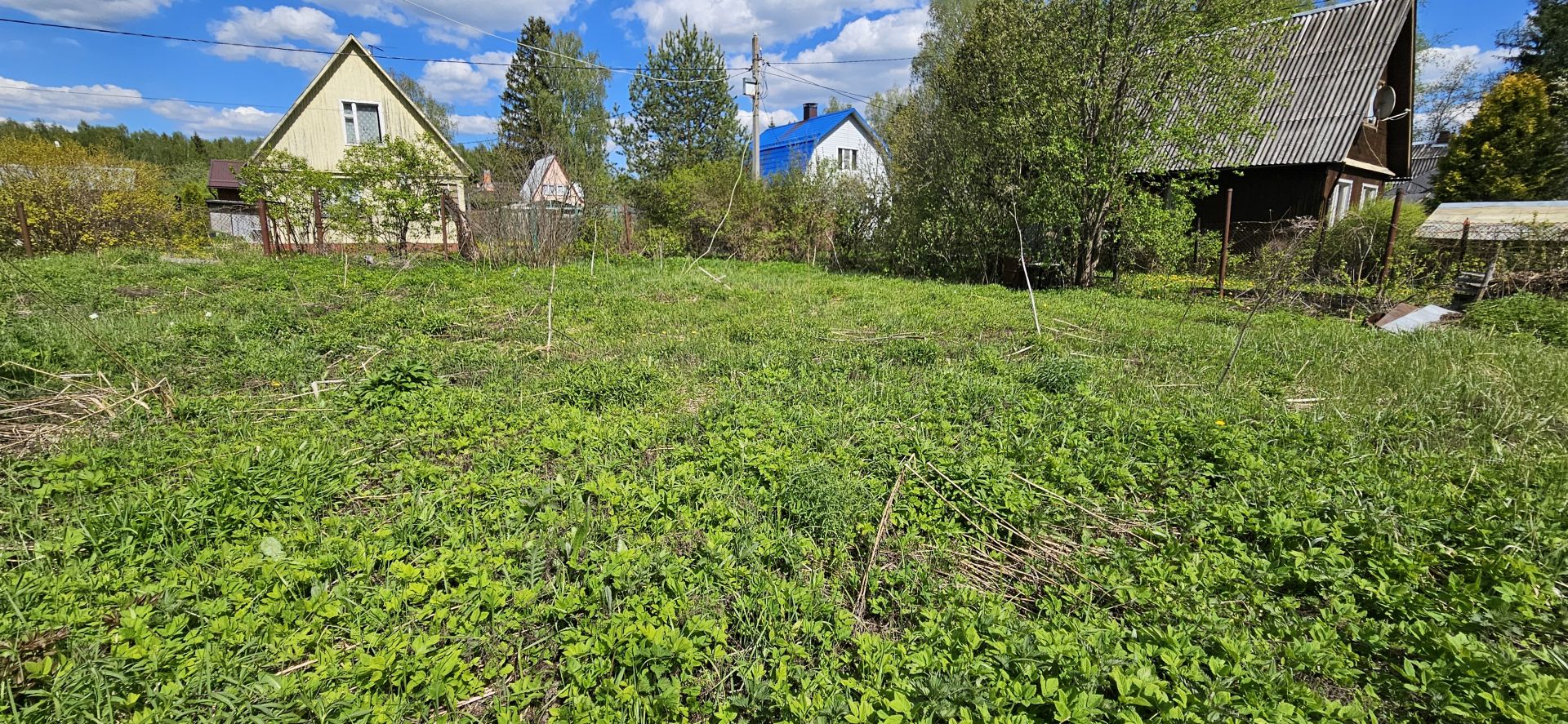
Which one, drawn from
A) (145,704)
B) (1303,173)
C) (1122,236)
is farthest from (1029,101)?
(145,704)

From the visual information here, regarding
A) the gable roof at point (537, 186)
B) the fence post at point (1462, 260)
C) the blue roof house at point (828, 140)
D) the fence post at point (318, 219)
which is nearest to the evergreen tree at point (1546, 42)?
the fence post at point (1462, 260)

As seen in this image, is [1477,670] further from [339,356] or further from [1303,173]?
[1303,173]

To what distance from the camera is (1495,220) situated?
873 centimetres

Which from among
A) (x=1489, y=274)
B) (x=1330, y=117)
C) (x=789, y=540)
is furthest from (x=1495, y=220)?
(x=789, y=540)

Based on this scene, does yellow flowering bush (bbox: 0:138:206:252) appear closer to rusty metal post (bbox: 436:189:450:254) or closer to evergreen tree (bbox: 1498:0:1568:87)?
rusty metal post (bbox: 436:189:450:254)

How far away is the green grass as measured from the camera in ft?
5.89

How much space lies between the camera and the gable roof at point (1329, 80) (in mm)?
13258

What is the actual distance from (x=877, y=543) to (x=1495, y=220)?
11969 millimetres

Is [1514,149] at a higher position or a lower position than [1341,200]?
higher

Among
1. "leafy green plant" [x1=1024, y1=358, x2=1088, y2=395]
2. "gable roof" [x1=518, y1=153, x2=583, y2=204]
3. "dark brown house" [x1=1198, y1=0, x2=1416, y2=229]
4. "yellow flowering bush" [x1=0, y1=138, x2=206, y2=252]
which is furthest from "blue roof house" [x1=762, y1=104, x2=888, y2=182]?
"leafy green plant" [x1=1024, y1=358, x2=1088, y2=395]

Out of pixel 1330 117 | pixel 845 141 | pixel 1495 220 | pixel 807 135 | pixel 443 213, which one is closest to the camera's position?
pixel 1495 220

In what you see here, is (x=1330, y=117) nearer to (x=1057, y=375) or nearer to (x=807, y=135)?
(x=1057, y=375)

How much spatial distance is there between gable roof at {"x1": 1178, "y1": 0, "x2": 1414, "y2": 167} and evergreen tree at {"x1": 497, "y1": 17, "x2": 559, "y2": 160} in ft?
99.9

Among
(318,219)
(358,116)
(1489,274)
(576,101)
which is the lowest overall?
(1489,274)
